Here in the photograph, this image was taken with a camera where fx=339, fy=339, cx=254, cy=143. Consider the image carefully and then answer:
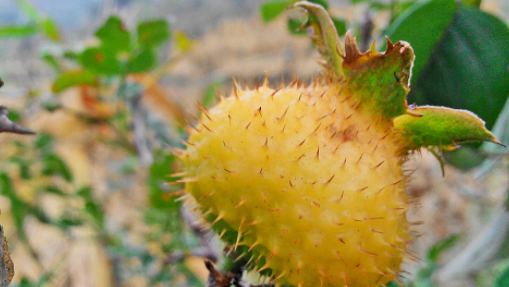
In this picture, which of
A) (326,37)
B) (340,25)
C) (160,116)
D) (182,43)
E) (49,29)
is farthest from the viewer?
(160,116)

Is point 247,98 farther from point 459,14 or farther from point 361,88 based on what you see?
point 459,14

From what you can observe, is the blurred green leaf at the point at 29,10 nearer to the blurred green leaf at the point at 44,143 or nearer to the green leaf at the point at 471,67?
the blurred green leaf at the point at 44,143

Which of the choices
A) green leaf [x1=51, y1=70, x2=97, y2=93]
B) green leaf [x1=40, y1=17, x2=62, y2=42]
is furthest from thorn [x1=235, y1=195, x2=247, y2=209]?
green leaf [x1=40, y1=17, x2=62, y2=42]

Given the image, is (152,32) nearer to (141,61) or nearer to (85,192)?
(141,61)

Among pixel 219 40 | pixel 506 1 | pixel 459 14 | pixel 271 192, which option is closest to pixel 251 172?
pixel 271 192

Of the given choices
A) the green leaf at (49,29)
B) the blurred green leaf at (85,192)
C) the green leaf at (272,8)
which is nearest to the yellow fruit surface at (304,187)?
the green leaf at (272,8)

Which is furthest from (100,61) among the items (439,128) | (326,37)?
(439,128)
